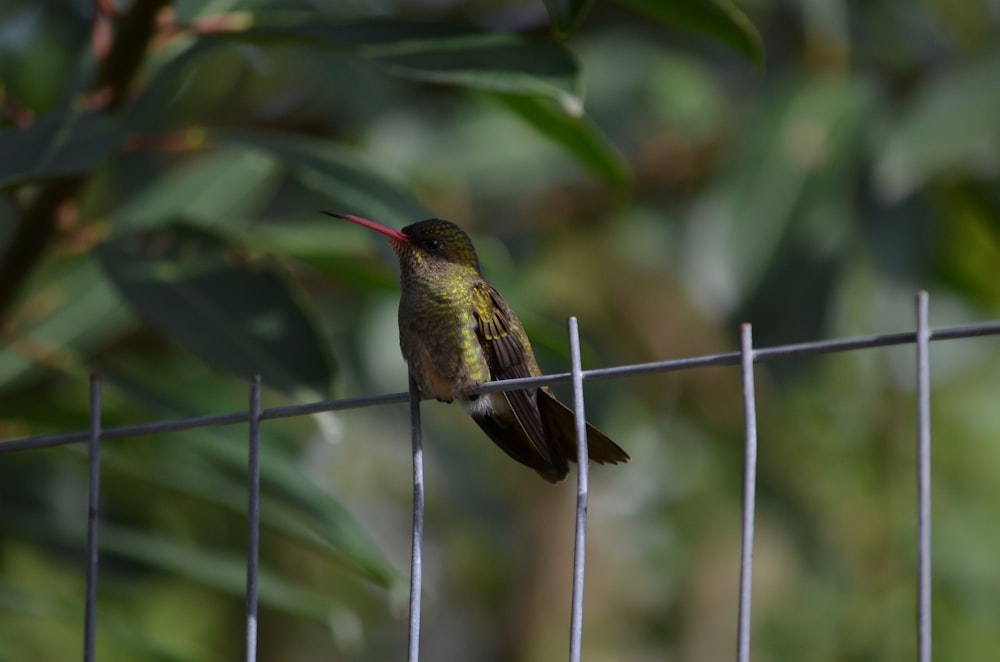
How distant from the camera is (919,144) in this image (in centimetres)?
338

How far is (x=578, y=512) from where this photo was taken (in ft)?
4.77

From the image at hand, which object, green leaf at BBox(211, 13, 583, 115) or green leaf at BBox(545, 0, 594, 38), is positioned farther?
green leaf at BBox(211, 13, 583, 115)

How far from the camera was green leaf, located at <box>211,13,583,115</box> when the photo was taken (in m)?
2.29

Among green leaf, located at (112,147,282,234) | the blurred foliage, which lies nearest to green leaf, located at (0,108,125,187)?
the blurred foliage

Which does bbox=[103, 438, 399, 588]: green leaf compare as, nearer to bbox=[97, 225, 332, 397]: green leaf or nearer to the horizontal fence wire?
bbox=[97, 225, 332, 397]: green leaf

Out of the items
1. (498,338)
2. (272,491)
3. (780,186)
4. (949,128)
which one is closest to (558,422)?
(498,338)

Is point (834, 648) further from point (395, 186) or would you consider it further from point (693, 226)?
point (395, 186)

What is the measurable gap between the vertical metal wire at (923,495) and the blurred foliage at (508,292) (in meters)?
1.01

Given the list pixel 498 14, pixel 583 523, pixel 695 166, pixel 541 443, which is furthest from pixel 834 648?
pixel 583 523

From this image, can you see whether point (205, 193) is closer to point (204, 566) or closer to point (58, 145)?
point (204, 566)

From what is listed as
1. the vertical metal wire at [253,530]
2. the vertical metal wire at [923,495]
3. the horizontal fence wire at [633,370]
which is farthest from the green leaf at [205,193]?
the vertical metal wire at [923,495]

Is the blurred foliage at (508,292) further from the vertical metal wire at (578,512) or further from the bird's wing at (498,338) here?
the vertical metal wire at (578,512)

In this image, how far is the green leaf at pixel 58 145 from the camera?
2096 millimetres

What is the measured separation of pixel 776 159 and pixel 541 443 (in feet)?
8.08
